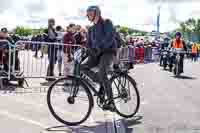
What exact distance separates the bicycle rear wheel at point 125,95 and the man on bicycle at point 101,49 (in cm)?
26

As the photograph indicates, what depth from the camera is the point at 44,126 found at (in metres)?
7.53

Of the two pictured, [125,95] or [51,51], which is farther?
[51,51]

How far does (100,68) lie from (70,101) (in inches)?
28.5

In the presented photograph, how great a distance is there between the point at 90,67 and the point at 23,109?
1.67m

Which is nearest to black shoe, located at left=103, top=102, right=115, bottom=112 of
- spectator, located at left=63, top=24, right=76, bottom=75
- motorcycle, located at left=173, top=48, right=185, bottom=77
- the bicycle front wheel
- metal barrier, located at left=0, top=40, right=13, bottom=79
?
the bicycle front wheel

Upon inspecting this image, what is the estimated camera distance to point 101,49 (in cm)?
813

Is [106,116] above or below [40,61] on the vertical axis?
below

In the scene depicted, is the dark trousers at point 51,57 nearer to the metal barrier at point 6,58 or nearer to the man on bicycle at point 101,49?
the metal barrier at point 6,58

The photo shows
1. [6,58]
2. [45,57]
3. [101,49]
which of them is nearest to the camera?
Answer: [101,49]

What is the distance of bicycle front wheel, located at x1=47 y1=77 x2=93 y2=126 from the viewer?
25.4 feet

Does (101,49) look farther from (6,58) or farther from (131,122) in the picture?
(6,58)

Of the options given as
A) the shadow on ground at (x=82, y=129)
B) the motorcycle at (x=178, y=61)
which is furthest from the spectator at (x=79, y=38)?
the shadow on ground at (x=82, y=129)

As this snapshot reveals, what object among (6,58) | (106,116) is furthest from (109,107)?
(6,58)

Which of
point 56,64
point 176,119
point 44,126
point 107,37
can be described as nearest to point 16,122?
point 44,126
